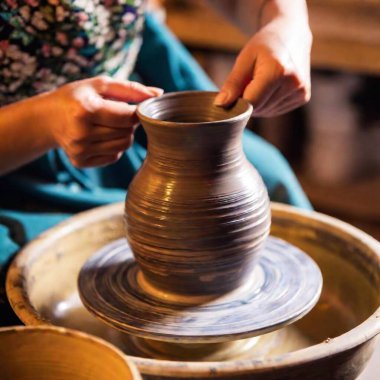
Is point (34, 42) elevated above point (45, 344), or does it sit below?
above

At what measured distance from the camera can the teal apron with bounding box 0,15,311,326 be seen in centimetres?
116

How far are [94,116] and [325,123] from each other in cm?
177

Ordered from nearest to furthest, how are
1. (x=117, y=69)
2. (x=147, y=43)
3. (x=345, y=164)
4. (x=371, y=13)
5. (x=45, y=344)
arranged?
(x=45, y=344) → (x=117, y=69) → (x=147, y=43) → (x=371, y=13) → (x=345, y=164)

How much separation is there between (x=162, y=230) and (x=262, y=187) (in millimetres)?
154

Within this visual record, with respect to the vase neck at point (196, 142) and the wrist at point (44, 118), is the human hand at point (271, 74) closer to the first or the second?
the vase neck at point (196, 142)

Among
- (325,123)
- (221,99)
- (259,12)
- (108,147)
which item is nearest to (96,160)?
(108,147)

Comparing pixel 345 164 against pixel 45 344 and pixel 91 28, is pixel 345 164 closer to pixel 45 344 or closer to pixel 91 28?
pixel 91 28

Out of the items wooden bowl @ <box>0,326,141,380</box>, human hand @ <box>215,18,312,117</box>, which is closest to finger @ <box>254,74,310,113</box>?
human hand @ <box>215,18,312,117</box>

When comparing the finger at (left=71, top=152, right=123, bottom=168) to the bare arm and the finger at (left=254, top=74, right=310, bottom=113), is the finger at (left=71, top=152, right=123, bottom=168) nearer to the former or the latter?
the bare arm

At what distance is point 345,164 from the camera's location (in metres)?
2.66

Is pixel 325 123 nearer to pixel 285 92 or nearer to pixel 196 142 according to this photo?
pixel 285 92

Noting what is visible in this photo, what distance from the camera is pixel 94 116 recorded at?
0.94m

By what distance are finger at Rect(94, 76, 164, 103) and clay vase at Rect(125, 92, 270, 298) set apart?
0.09ft

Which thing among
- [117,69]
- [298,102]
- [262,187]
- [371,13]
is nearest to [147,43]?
[117,69]
